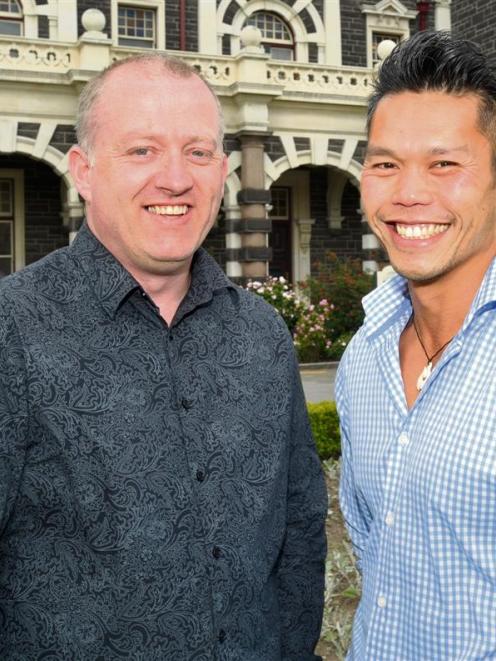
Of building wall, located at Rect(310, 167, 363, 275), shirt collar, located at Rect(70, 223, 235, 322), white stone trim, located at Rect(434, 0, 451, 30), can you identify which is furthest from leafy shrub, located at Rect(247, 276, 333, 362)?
shirt collar, located at Rect(70, 223, 235, 322)

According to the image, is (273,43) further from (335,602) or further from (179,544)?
(179,544)

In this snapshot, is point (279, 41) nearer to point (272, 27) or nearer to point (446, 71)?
point (272, 27)

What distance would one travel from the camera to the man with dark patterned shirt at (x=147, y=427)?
85.0 inches

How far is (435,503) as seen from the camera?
6.61ft

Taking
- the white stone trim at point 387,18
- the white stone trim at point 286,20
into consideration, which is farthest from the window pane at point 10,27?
the white stone trim at point 387,18

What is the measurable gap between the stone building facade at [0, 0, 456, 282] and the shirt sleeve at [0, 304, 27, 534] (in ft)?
49.4

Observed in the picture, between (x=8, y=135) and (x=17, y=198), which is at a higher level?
(x=8, y=135)

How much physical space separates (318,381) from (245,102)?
6662mm

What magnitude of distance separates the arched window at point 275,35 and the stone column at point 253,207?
4.59 meters

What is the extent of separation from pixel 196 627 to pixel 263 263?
16.0 meters

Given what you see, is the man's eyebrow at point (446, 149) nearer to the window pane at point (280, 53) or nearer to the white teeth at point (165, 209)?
the white teeth at point (165, 209)

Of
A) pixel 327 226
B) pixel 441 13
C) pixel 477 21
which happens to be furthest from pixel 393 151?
pixel 441 13

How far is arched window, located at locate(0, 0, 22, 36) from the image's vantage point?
19.1 meters

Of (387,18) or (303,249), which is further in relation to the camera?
(387,18)
